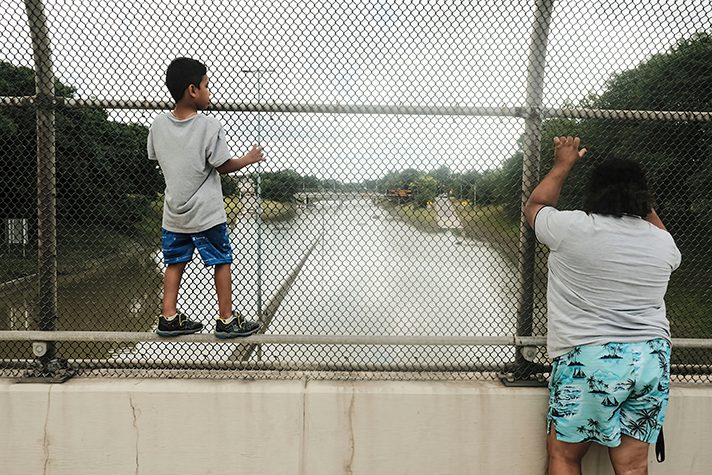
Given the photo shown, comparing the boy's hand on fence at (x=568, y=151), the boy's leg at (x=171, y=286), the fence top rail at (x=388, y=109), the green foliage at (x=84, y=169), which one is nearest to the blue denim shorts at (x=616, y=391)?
the boy's hand on fence at (x=568, y=151)

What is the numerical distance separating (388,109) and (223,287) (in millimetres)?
1254

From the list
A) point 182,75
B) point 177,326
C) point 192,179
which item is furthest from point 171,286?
point 182,75

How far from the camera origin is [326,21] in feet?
8.08

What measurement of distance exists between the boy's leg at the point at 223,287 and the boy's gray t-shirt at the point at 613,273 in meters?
1.59

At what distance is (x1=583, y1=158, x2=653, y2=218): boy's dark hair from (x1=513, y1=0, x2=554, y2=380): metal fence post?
15.9 inches

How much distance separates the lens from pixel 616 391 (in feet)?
6.60

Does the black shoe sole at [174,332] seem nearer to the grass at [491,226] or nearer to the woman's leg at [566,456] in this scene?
the grass at [491,226]

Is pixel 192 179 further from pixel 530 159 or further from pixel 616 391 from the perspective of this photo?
pixel 616 391

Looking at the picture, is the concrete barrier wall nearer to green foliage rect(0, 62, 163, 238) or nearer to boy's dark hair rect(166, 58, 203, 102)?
green foliage rect(0, 62, 163, 238)

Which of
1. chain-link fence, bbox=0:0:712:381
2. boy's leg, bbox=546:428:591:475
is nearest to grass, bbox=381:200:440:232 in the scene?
chain-link fence, bbox=0:0:712:381

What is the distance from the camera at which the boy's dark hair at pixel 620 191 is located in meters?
2.10

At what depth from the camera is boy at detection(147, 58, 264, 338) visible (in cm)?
233

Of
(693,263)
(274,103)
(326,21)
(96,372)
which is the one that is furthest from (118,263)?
(693,263)

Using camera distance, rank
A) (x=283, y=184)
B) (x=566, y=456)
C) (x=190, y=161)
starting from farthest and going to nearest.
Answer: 1. (x=283, y=184)
2. (x=190, y=161)
3. (x=566, y=456)
